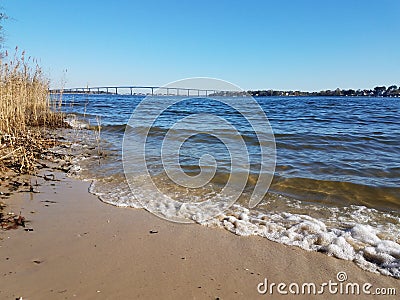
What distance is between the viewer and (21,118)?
28.1ft

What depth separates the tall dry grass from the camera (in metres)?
5.62

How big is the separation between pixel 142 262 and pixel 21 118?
8.07 metres

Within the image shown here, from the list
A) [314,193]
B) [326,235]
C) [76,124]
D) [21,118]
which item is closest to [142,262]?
[326,235]

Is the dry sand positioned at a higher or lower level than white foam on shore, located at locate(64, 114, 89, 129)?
lower

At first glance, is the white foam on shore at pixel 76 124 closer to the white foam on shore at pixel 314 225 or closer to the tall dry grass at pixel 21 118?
the tall dry grass at pixel 21 118

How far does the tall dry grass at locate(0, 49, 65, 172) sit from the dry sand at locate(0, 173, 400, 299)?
7.19 feet

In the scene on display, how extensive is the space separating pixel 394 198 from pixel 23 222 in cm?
604

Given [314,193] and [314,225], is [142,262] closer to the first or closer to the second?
[314,225]

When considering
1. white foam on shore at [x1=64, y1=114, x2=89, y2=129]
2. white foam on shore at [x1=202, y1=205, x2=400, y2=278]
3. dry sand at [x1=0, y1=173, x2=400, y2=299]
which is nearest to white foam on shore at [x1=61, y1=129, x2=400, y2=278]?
white foam on shore at [x1=202, y1=205, x2=400, y2=278]

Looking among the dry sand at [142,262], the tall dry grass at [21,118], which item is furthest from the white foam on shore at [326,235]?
the tall dry grass at [21,118]

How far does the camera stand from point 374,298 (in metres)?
2.38

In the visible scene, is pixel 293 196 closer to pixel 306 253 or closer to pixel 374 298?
pixel 306 253

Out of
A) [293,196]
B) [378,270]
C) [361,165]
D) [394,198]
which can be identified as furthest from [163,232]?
[361,165]

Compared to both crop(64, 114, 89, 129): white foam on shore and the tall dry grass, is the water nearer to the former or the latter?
the tall dry grass
